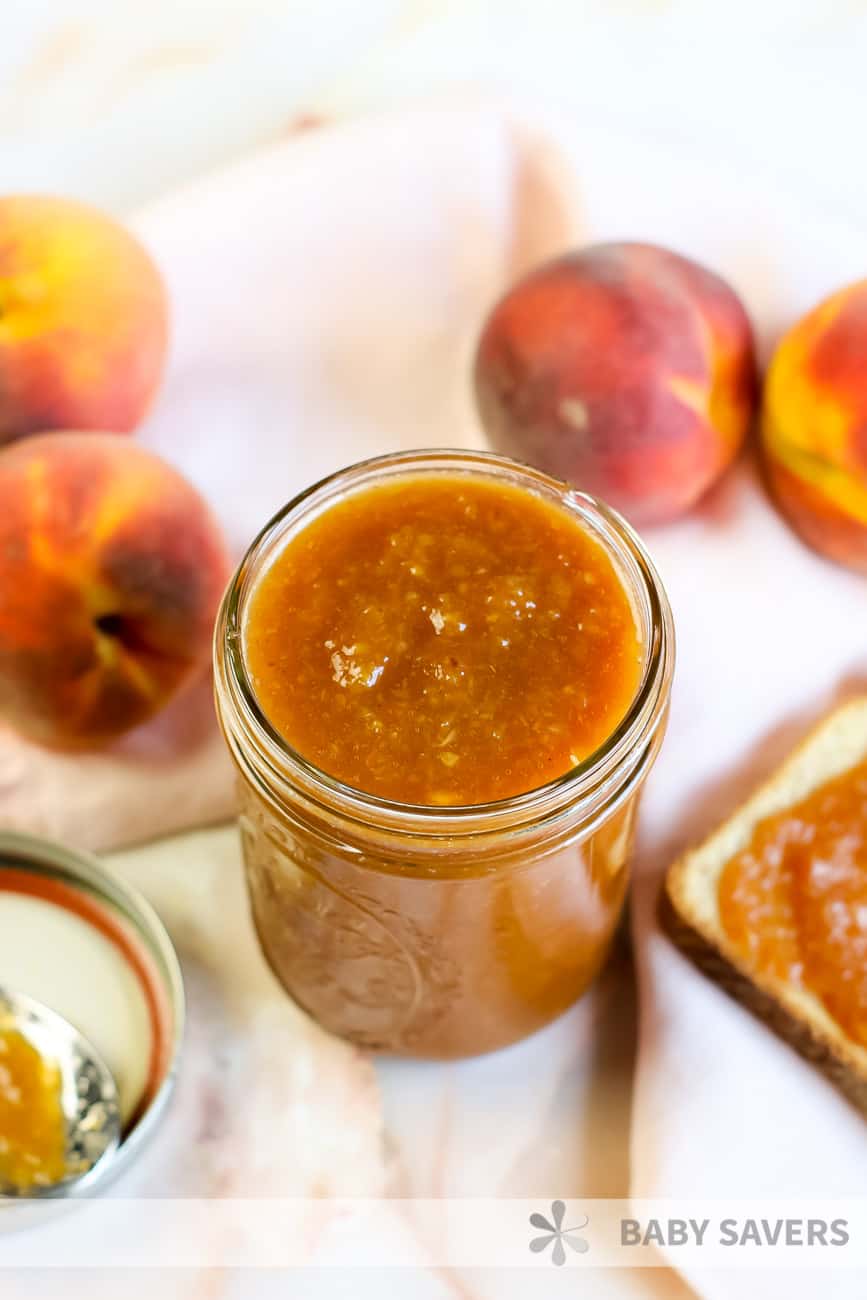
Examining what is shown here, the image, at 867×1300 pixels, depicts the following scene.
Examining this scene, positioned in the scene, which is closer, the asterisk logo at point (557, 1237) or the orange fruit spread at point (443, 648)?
the orange fruit spread at point (443, 648)

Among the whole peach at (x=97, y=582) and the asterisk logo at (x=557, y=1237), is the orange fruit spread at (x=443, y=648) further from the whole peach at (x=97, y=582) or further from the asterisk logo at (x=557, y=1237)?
the asterisk logo at (x=557, y=1237)

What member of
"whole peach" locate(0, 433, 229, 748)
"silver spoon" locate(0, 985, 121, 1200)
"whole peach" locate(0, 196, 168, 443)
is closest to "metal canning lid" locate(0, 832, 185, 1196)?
"silver spoon" locate(0, 985, 121, 1200)

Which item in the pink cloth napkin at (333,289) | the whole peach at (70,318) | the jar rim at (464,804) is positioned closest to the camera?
the jar rim at (464,804)

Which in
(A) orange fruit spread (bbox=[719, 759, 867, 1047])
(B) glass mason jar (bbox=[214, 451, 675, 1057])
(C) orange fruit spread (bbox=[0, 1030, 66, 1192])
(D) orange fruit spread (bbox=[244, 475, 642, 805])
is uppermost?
(D) orange fruit spread (bbox=[244, 475, 642, 805])

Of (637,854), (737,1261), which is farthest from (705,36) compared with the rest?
(737,1261)

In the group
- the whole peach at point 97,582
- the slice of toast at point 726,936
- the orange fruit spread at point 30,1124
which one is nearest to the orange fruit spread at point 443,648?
the whole peach at point 97,582

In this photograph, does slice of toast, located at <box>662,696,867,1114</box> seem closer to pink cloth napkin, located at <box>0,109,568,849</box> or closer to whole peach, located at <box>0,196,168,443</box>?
pink cloth napkin, located at <box>0,109,568,849</box>
